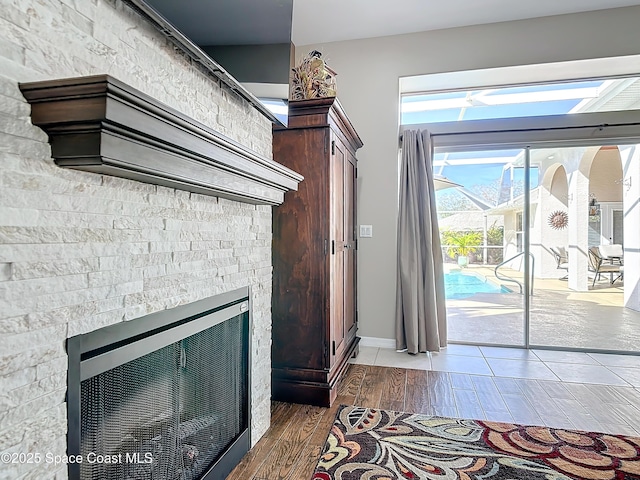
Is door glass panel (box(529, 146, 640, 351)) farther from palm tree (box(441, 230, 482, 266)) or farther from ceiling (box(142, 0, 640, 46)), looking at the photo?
ceiling (box(142, 0, 640, 46))

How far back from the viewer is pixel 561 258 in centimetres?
348

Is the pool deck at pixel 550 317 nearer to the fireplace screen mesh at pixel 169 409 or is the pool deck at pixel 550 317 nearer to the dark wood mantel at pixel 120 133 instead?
the fireplace screen mesh at pixel 169 409

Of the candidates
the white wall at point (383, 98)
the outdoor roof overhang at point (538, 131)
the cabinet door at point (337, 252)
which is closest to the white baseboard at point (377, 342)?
the white wall at point (383, 98)

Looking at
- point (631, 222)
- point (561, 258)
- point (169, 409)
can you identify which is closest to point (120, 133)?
point (169, 409)

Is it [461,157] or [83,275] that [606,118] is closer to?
[461,157]

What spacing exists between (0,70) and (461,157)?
3.56m

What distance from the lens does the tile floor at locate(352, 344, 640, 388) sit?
9.14 feet

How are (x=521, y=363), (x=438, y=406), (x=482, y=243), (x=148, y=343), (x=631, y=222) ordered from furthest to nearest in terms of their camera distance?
1. (x=482, y=243)
2. (x=631, y=222)
3. (x=521, y=363)
4. (x=438, y=406)
5. (x=148, y=343)

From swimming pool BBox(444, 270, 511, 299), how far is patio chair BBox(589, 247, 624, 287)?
0.80 metres

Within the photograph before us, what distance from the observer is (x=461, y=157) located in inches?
142

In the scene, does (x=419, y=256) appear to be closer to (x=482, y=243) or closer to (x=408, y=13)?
(x=482, y=243)

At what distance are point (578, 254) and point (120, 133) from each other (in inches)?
Result: 154

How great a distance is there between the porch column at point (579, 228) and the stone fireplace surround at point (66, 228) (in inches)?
138

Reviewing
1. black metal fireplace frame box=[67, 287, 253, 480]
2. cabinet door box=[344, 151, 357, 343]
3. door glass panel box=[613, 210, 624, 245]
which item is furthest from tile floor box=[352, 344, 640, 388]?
black metal fireplace frame box=[67, 287, 253, 480]
